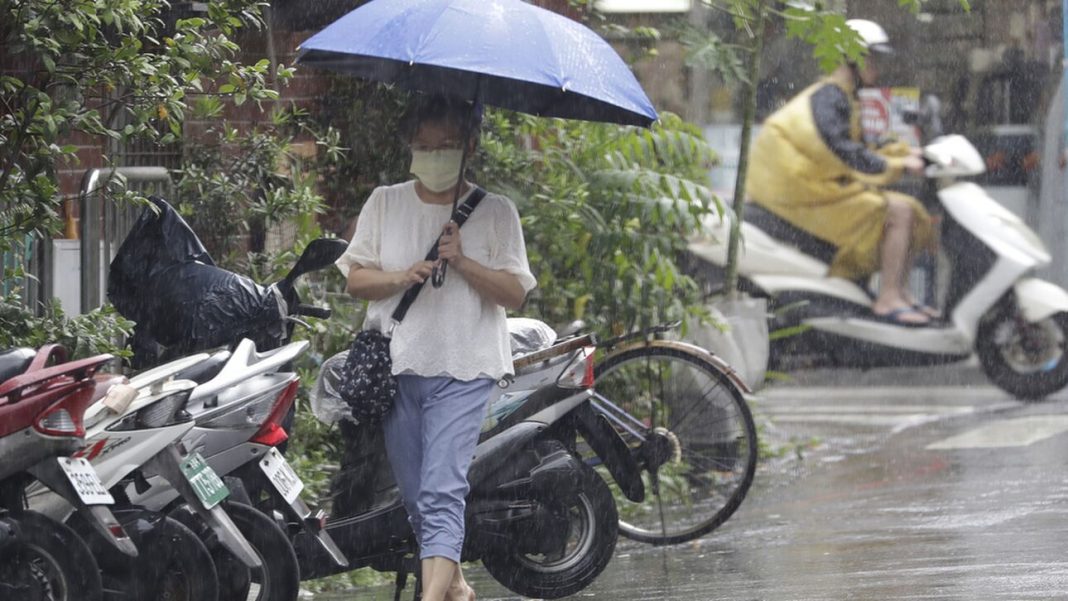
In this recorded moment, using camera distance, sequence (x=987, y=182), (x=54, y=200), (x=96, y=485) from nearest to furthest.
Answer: (x=96, y=485), (x=54, y=200), (x=987, y=182)

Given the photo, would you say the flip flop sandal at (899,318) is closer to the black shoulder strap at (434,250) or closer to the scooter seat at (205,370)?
the black shoulder strap at (434,250)

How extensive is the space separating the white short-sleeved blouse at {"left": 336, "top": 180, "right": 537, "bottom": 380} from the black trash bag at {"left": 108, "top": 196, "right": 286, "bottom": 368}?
0.37 m

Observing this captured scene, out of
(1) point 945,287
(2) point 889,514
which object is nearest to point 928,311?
(1) point 945,287

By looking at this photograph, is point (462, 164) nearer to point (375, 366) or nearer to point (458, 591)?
point (375, 366)

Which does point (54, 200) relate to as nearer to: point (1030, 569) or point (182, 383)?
point (182, 383)

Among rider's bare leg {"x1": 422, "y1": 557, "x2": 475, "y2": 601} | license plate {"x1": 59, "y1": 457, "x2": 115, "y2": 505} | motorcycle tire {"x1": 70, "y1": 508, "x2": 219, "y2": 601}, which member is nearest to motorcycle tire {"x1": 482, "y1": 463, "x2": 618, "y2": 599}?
rider's bare leg {"x1": 422, "y1": 557, "x2": 475, "y2": 601}

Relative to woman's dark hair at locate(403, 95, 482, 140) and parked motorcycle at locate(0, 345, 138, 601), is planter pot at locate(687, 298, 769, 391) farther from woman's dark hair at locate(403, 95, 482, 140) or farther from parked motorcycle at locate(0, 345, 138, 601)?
parked motorcycle at locate(0, 345, 138, 601)

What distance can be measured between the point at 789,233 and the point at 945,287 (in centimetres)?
128

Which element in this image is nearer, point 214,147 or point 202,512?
point 202,512

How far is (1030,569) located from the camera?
7027mm

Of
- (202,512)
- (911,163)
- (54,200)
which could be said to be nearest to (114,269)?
(54,200)

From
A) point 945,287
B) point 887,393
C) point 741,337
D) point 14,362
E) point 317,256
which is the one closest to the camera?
point 14,362

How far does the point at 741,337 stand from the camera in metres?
10.1

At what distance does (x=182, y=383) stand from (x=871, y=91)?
407 inches
